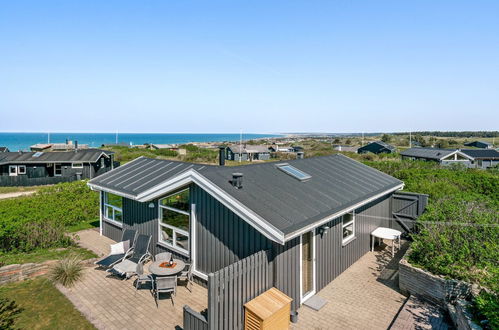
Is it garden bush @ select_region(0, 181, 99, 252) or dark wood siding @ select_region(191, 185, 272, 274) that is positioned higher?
dark wood siding @ select_region(191, 185, 272, 274)

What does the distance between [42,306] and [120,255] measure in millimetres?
2741

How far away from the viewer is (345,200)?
8.87 meters

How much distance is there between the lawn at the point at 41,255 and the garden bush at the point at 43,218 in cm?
47

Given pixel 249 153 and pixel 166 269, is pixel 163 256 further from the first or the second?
pixel 249 153

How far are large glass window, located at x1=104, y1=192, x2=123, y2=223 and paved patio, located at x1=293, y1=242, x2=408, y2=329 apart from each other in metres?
8.64

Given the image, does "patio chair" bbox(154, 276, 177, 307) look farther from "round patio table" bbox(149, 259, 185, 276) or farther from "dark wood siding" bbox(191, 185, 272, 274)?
"dark wood siding" bbox(191, 185, 272, 274)

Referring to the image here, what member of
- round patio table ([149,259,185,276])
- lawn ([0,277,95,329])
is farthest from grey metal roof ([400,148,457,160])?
lawn ([0,277,95,329])

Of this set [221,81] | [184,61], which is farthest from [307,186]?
[221,81]

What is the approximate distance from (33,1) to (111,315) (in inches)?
582

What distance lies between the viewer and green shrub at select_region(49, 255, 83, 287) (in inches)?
331

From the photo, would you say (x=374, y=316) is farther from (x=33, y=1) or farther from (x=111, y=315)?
(x=33, y=1)

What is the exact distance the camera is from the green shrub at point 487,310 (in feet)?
16.1

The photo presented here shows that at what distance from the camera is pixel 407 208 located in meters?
12.5

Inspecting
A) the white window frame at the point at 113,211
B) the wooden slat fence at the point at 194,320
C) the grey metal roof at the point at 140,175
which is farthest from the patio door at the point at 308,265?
the white window frame at the point at 113,211
